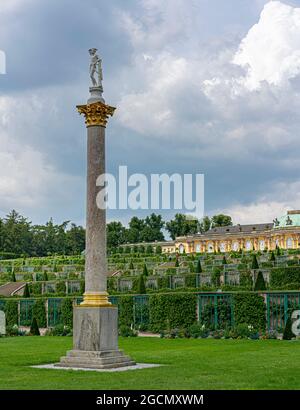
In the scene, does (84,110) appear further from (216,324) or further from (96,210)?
(216,324)

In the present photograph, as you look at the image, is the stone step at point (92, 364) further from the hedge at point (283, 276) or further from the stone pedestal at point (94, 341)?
the hedge at point (283, 276)

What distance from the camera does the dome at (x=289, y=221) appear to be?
13150 centimetres

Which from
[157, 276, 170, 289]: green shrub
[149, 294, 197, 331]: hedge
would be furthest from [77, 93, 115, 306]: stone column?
[157, 276, 170, 289]: green shrub

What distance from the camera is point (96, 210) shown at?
1842 cm

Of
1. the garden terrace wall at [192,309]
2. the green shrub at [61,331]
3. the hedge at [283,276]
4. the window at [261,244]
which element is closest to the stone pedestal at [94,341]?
the garden terrace wall at [192,309]

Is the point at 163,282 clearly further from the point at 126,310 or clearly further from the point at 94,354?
the point at 94,354

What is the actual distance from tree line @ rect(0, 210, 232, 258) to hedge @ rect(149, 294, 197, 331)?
101 m

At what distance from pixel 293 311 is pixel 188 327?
572 centimetres

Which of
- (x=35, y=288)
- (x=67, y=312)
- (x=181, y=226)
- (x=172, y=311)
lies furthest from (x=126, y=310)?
(x=181, y=226)

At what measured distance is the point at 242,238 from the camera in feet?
462

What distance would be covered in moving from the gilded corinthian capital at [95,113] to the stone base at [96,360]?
625cm

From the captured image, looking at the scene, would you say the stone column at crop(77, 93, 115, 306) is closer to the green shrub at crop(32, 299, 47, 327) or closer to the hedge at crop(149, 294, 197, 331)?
the hedge at crop(149, 294, 197, 331)

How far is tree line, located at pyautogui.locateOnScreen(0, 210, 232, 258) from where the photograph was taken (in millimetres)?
144500

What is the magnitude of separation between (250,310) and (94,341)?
15.3 m
